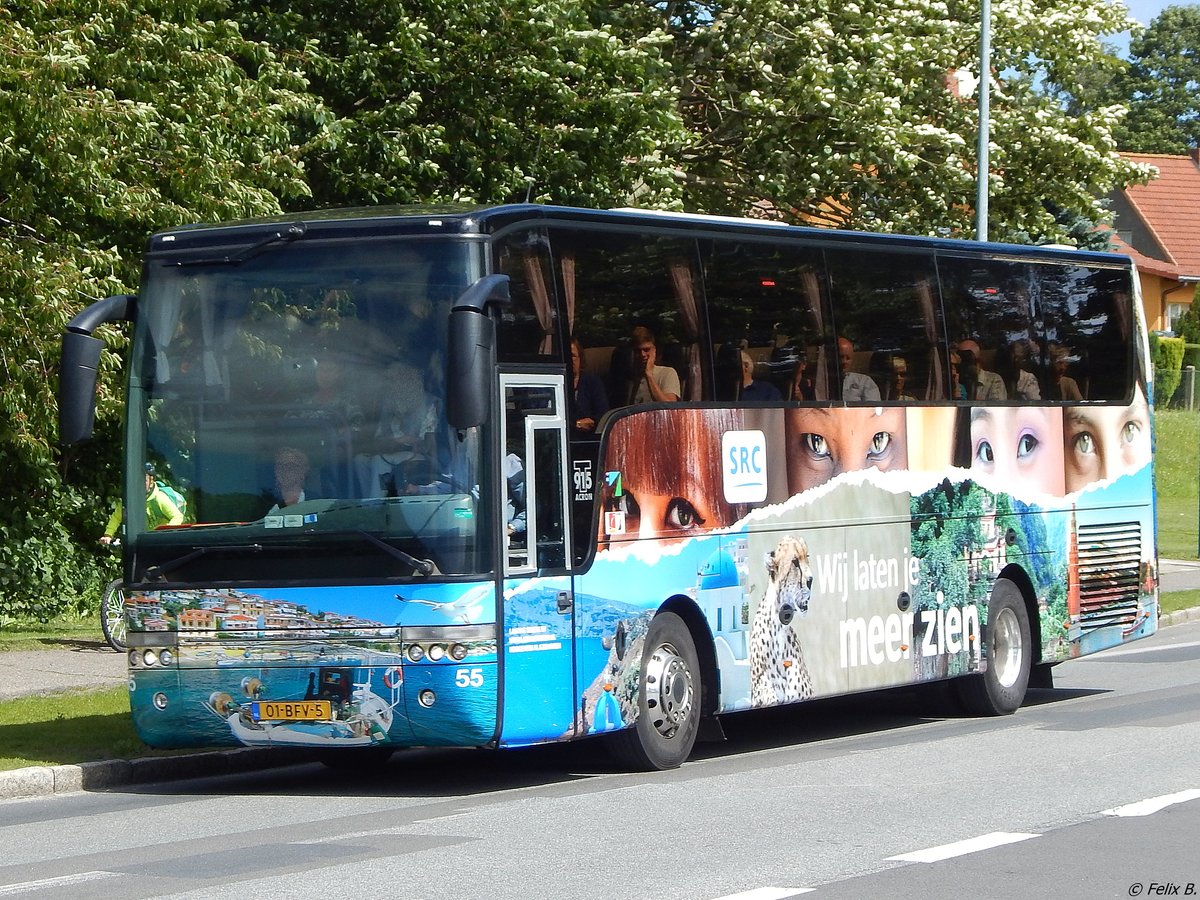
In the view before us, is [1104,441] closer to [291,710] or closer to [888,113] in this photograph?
[291,710]

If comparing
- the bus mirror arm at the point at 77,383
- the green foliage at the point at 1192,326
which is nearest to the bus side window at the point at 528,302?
the bus mirror arm at the point at 77,383

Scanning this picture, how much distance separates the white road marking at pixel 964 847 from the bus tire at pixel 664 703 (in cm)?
325

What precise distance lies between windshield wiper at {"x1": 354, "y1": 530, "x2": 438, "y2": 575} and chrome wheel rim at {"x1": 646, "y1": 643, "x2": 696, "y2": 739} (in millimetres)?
1872

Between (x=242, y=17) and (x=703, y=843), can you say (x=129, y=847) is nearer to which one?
(x=703, y=843)

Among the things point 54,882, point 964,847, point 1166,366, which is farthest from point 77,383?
point 1166,366

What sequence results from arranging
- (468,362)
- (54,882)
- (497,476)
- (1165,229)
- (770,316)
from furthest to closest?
(1165,229) < (770,316) < (497,476) < (468,362) < (54,882)

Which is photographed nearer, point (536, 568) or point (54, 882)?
point (54, 882)

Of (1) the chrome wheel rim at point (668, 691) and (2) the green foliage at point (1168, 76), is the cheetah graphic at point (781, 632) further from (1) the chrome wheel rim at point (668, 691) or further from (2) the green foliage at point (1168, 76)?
(2) the green foliage at point (1168, 76)

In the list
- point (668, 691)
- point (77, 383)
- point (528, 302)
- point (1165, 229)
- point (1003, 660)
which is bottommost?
point (1003, 660)

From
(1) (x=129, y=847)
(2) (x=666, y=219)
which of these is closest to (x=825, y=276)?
(2) (x=666, y=219)

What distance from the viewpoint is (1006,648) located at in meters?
15.9

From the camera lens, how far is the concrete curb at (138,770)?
1136cm

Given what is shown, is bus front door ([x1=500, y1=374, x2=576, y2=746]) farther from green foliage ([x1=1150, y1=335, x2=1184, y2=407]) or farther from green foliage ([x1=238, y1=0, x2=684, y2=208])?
green foliage ([x1=1150, y1=335, x2=1184, y2=407])

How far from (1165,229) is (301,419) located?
7179 centimetres
